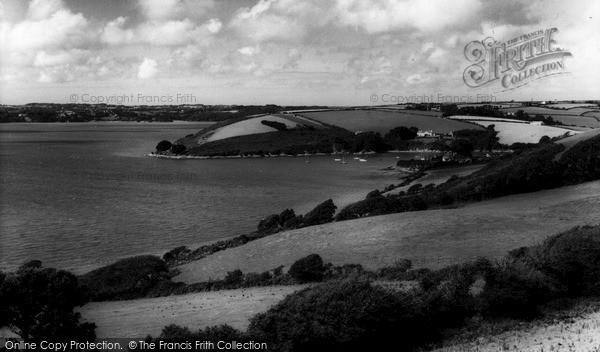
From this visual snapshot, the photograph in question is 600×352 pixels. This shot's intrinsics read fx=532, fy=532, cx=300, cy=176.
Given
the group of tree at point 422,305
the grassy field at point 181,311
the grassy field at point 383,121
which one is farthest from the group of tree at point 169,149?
the group of tree at point 422,305

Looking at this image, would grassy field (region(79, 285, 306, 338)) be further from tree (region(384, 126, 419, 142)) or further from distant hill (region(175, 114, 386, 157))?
tree (region(384, 126, 419, 142))

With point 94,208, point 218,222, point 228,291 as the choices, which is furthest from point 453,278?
point 94,208

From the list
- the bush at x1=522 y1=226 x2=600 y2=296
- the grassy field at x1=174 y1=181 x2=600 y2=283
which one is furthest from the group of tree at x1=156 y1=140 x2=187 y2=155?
the bush at x1=522 y1=226 x2=600 y2=296

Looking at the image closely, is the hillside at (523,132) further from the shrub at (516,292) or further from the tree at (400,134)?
the shrub at (516,292)

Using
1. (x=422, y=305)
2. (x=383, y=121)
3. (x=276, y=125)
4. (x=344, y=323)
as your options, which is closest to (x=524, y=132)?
(x=383, y=121)

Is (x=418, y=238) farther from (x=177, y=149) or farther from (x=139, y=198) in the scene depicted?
(x=177, y=149)

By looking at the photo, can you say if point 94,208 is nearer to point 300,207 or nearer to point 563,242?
point 300,207
